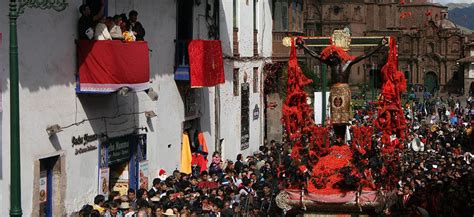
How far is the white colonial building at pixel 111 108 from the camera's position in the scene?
1739 centimetres

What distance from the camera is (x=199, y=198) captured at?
1880cm

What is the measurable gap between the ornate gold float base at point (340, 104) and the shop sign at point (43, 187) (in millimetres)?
5372

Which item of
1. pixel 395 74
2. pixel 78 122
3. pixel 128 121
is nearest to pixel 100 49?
pixel 78 122

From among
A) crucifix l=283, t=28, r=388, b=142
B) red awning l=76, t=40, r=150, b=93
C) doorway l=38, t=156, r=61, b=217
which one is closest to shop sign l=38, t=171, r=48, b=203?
doorway l=38, t=156, r=61, b=217

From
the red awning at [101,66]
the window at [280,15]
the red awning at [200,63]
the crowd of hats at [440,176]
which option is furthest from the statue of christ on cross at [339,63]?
the window at [280,15]

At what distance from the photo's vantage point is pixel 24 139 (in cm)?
1717

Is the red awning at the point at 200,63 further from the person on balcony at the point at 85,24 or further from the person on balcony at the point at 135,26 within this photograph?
the person on balcony at the point at 85,24

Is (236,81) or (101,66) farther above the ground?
(101,66)

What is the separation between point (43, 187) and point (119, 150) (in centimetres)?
351

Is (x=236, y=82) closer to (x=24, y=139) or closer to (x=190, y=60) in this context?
(x=190, y=60)

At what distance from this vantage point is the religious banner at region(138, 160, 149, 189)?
22547mm

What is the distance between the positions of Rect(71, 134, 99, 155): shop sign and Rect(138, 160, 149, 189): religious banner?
261 cm

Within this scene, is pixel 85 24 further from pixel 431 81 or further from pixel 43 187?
pixel 431 81

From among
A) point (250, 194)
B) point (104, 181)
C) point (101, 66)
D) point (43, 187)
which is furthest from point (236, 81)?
point (43, 187)
